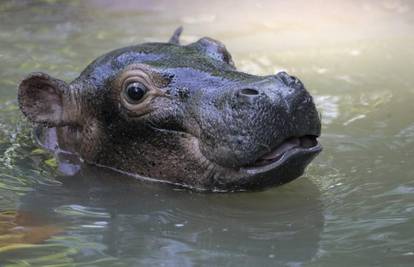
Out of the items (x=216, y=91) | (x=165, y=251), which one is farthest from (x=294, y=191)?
(x=165, y=251)

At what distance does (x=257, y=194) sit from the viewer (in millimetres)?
5938

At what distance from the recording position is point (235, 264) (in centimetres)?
445

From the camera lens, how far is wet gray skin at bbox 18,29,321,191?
5492 mm

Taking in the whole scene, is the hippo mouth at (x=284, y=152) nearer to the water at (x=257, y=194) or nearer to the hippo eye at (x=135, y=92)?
the water at (x=257, y=194)

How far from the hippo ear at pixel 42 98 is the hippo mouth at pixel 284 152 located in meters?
2.06

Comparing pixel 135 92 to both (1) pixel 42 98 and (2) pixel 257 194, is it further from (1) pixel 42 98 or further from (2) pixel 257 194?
(2) pixel 257 194

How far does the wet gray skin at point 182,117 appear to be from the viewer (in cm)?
549

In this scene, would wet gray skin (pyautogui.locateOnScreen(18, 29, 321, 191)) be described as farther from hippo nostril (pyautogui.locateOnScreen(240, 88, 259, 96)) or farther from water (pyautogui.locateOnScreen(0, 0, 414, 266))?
water (pyautogui.locateOnScreen(0, 0, 414, 266))

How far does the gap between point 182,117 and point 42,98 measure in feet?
4.99

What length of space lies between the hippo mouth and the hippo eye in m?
1.14

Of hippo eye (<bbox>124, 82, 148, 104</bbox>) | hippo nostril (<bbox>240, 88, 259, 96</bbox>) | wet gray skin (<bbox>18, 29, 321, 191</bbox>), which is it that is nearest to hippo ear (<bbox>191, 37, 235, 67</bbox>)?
wet gray skin (<bbox>18, 29, 321, 191</bbox>)

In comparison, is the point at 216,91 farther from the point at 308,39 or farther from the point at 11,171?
the point at 308,39

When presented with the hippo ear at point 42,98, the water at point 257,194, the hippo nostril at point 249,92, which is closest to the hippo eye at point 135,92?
the water at point 257,194

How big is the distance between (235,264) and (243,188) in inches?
58.5
